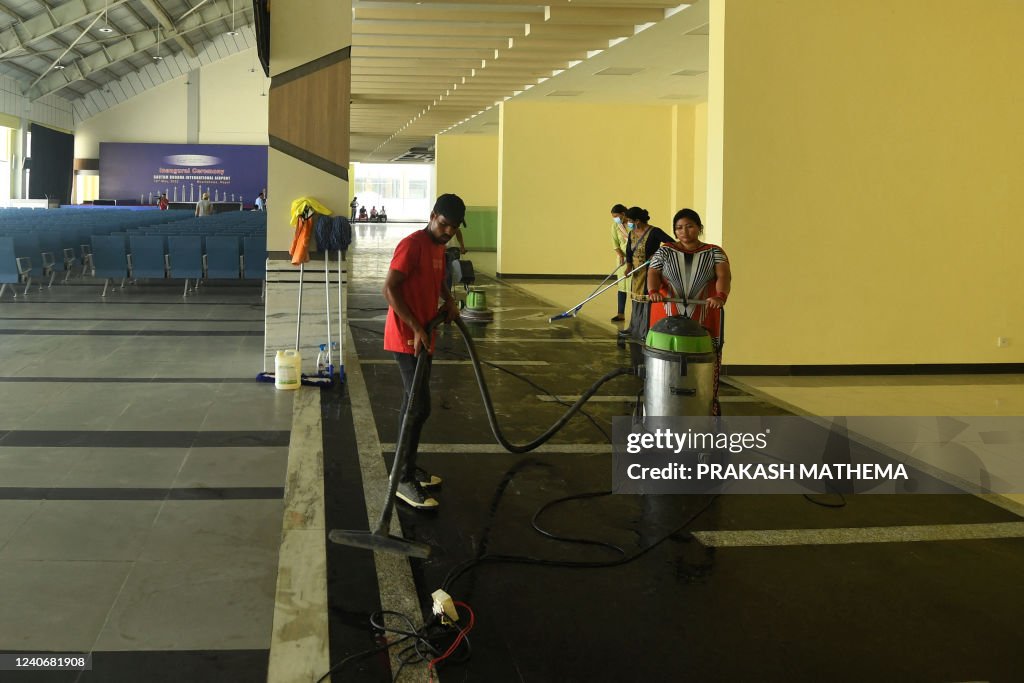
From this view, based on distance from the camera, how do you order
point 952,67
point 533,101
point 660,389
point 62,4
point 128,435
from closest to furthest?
point 660,389
point 128,435
point 952,67
point 533,101
point 62,4

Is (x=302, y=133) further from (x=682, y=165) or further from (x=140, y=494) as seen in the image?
(x=682, y=165)

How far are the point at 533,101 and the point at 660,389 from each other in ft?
45.8

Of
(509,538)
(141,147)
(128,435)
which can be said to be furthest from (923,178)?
(141,147)

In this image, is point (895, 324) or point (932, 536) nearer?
point (932, 536)

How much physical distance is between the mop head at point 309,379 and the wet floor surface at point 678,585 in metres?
1.75

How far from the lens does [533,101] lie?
17.6 metres

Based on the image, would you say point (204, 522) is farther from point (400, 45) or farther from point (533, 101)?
point (533, 101)

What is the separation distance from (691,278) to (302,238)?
10.6 feet

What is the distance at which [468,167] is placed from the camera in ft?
85.7

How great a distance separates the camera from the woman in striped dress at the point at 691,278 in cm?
501

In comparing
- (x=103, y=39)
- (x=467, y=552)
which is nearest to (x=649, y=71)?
(x=467, y=552)

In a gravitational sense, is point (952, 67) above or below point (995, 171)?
Result: above

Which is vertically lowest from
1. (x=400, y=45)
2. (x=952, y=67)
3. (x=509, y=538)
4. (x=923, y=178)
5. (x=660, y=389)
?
(x=509, y=538)

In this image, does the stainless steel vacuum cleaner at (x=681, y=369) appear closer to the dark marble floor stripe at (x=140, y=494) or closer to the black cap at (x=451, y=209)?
the black cap at (x=451, y=209)
